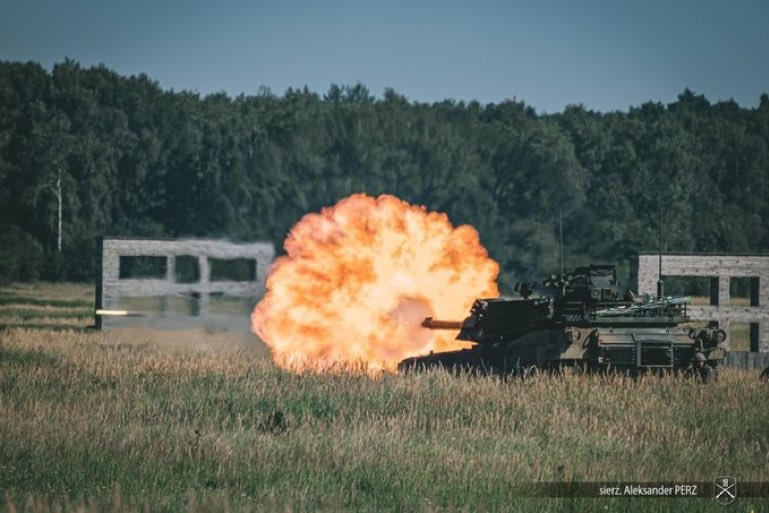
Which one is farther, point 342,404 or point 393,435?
point 342,404

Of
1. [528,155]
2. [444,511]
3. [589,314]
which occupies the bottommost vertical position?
[444,511]

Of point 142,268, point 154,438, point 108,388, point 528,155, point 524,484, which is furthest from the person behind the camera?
point 528,155

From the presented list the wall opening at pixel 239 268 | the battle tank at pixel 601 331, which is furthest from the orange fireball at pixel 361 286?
the wall opening at pixel 239 268

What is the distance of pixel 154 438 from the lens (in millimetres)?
16219

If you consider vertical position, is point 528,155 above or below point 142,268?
above

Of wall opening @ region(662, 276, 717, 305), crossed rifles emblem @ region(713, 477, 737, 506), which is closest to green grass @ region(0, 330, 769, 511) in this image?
crossed rifles emblem @ region(713, 477, 737, 506)

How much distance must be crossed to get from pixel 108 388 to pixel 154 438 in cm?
618

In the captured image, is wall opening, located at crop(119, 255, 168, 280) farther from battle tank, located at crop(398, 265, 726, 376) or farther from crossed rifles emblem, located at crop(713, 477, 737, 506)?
crossed rifles emblem, located at crop(713, 477, 737, 506)

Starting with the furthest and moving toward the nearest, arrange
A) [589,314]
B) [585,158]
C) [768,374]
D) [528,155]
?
[585,158], [528,155], [768,374], [589,314]

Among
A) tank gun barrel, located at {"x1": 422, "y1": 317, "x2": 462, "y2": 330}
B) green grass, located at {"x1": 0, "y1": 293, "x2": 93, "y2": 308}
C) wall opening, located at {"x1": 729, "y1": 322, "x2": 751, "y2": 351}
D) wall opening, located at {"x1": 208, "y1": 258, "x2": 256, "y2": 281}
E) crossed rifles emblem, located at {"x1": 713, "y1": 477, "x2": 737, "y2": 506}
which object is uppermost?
wall opening, located at {"x1": 208, "y1": 258, "x2": 256, "y2": 281}

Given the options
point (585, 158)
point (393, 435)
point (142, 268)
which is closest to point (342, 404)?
point (393, 435)

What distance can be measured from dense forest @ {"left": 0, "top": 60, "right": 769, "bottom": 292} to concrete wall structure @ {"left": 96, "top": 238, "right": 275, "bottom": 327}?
17.5 m

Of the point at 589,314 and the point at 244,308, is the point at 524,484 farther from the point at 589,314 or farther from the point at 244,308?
the point at 244,308

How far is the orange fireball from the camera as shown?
29.6 metres
